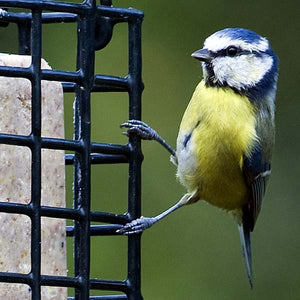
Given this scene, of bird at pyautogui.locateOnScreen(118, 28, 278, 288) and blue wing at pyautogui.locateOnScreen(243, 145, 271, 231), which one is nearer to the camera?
bird at pyautogui.locateOnScreen(118, 28, 278, 288)

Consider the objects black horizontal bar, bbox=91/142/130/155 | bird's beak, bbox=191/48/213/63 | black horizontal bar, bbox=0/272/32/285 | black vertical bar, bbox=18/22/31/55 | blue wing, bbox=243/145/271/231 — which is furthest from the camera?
blue wing, bbox=243/145/271/231

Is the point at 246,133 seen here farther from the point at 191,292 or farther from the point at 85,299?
the point at 191,292

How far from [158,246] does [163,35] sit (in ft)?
3.67

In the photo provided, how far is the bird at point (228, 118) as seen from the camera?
339 cm

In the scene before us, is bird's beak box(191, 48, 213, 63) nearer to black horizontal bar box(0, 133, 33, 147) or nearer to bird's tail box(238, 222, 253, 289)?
bird's tail box(238, 222, 253, 289)

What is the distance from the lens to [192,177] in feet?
11.6

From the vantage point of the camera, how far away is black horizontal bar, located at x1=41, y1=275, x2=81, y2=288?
2521mm

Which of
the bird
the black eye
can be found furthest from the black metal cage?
the black eye

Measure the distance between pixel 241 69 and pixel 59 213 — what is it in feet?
3.54

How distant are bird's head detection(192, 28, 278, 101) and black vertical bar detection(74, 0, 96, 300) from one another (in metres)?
0.69

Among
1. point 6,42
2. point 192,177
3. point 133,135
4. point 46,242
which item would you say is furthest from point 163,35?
point 46,242

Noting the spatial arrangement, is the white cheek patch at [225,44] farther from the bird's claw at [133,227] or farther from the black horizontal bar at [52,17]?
the bird's claw at [133,227]

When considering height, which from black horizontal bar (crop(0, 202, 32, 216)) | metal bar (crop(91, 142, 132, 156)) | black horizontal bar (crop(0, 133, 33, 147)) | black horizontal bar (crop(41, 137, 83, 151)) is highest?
black horizontal bar (crop(0, 133, 33, 147))

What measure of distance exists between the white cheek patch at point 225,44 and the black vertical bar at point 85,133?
75 cm
